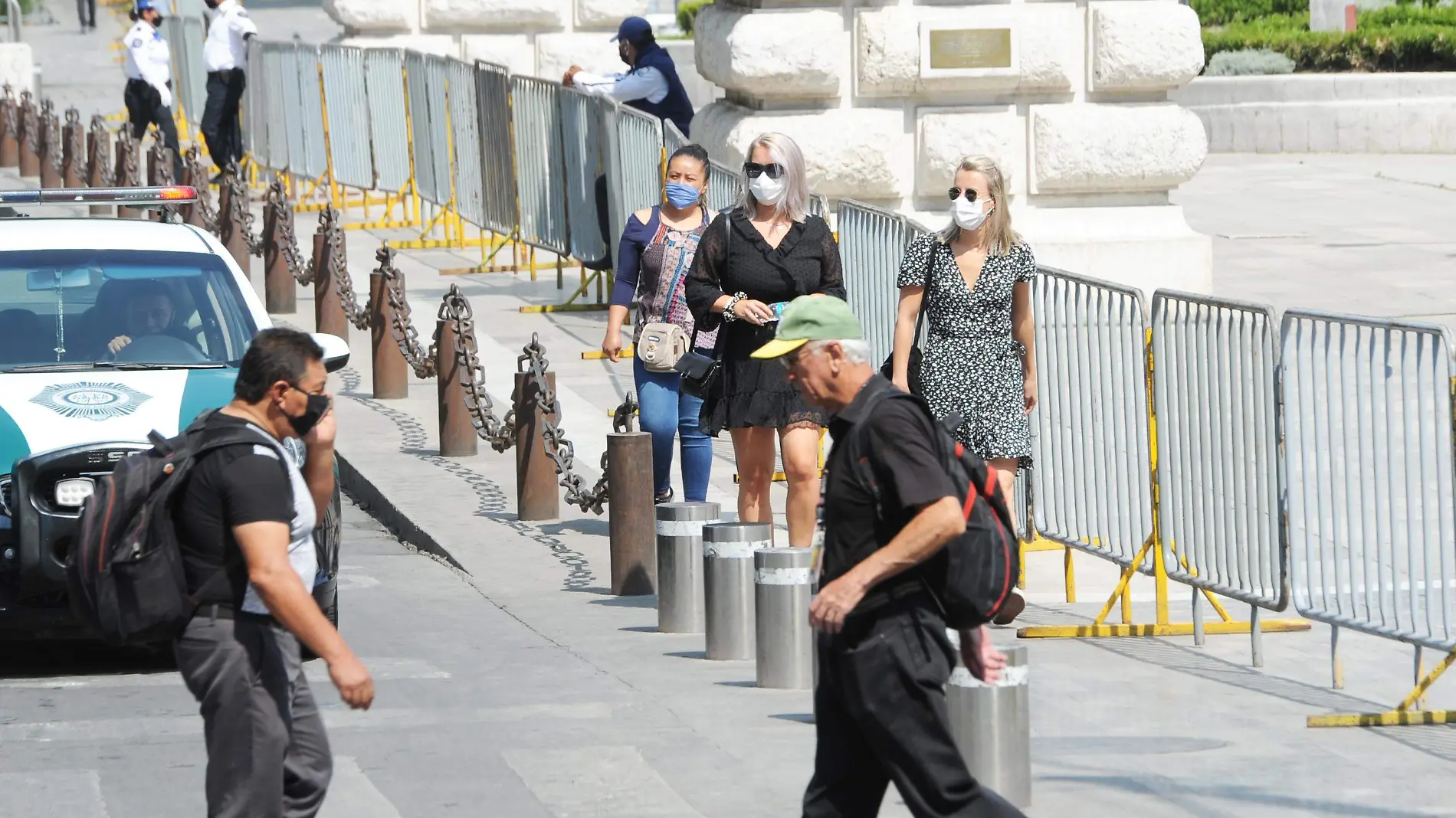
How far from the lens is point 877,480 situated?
5.23 meters

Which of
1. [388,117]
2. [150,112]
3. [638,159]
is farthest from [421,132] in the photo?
[638,159]

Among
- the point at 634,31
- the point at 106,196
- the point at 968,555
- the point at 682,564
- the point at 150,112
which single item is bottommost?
the point at 682,564

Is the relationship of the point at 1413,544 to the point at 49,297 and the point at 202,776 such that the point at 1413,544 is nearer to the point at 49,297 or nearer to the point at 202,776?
the point at 202,776

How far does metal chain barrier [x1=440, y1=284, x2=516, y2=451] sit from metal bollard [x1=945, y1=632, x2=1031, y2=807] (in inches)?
227

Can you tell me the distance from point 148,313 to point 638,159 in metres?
6.41

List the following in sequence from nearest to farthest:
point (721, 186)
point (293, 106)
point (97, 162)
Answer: point (721, 186) → point (97, 162) → point (293, 106)

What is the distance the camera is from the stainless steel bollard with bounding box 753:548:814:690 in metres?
8.00

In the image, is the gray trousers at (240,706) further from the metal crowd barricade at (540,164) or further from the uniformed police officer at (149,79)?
the uniformed police officer at (149,79)

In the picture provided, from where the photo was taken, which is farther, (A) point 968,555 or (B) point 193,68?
(B) point 193,68

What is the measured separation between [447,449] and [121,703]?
4879mm

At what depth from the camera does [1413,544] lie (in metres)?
7.53

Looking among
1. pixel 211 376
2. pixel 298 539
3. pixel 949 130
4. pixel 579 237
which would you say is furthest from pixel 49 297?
pixel 579 237

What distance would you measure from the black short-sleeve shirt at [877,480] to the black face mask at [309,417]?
3.95ft

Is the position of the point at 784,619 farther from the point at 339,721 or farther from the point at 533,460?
the point at 533,460
